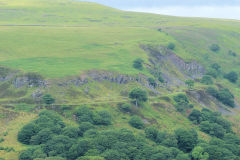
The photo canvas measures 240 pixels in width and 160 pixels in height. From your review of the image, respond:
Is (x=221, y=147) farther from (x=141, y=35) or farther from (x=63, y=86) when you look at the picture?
(x=141, y=35)

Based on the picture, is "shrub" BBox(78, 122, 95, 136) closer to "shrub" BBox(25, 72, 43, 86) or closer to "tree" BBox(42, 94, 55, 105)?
"tree" BBox(42, 94, 55, 105)

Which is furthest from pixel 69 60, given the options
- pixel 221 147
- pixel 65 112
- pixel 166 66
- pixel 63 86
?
pixel 221 147

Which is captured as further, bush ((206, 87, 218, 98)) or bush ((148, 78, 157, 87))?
bush ((206, 87, 218, 98))

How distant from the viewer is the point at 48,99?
10369 cm

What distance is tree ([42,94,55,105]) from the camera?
341 ft

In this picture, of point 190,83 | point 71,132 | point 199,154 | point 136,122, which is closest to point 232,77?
point 190,83

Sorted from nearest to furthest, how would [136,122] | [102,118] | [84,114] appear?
[84,114], [102,118], [136,122]

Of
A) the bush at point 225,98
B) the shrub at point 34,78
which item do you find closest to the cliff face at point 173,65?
the bush at point 225,98

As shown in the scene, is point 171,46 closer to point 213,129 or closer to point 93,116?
point 213,129

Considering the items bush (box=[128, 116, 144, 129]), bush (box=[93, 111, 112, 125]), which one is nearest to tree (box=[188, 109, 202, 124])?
bush (box=[128, 116, 144, 129])

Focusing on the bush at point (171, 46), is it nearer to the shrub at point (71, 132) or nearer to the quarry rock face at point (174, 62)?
the quarry rock face at point (174, 62)

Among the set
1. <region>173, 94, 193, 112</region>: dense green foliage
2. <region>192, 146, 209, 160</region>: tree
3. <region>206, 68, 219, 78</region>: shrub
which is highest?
<region>206, 68, 219, 78</region>: shrub

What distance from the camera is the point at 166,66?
163875mm

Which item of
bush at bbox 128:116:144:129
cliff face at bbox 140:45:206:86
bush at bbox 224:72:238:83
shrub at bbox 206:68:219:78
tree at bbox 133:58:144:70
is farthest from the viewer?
bush at bbox 224:72:238:83
